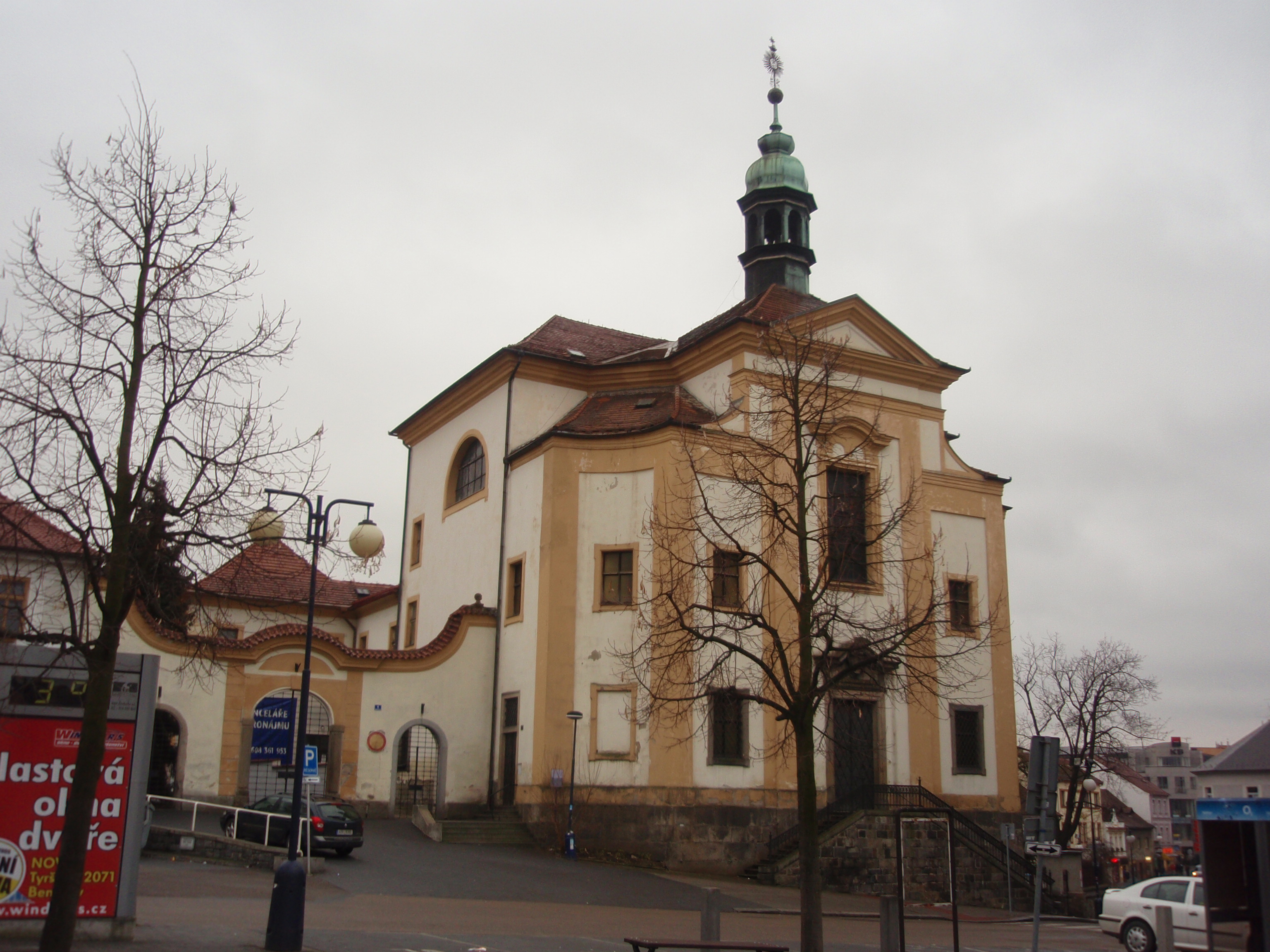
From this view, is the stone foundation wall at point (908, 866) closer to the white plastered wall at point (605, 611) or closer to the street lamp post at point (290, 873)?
the white plastered wall at point (605, 611)

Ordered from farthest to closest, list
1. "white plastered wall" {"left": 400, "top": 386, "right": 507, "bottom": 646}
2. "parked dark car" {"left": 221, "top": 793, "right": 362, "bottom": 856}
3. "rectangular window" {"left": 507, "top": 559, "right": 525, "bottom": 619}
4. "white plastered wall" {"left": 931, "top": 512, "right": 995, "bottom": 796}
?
1. "white plastered wall" {"left": 400, "top": 386, "right": 507, "bottom": 646}
2. "white plastered wall" {"left": 931, "top": 512, "right": 995, "bottom": 796}
3. "rectangular window" {"left": 507, "top": 559, "right": 525, "bottom": 619}
4. "parked dark car" {"left": 221, "top": 793, "right": 362, "bottom": 856}

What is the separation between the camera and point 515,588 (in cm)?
3008

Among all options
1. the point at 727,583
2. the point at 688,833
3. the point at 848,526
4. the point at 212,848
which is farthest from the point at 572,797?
the point at 848,526

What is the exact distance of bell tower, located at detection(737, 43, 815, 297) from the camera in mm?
35594

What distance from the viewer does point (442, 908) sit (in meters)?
17.6

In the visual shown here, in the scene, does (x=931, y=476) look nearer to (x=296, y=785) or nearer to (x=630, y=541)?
(x=630, y=541)

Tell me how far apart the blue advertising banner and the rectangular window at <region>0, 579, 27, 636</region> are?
1263 centimetres

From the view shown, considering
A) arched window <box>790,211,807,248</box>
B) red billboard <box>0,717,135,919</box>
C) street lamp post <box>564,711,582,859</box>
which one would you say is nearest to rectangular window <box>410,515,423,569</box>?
street lamp post <box>564,711,582,859</box>

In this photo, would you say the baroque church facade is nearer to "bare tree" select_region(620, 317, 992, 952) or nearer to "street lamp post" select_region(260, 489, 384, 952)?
"bare tree" select_region(620, 317, 992, 952)

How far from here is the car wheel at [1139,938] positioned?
60.8ft

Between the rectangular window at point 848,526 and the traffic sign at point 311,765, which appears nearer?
the rectangular window at point 848,526

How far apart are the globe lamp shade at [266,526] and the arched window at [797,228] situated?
2504 cm

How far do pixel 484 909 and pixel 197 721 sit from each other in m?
12.4

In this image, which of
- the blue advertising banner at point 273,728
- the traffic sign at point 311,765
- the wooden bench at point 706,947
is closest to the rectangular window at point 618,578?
the blue advertising banner at point 273,728
